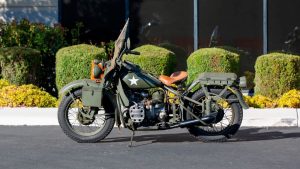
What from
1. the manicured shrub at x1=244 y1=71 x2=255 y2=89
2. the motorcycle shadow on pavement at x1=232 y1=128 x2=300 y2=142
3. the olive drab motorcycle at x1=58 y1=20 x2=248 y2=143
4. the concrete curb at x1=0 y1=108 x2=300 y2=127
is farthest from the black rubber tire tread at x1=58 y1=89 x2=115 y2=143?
the manicured shrub at x1=244 y1=71 x2=255 y2=89

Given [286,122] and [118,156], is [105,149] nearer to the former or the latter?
[118,156]

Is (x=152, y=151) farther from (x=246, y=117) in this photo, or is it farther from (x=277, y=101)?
(x=277, y=101)

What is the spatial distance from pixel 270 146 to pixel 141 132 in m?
2.10

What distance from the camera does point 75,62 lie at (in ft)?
46.0

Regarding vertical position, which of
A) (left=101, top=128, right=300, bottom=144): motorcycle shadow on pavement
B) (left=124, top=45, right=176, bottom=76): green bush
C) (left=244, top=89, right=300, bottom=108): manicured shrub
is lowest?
(left=101, top=128, right=300, bottom=144): motorcycle shadow on pavement

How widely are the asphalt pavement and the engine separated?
32 cm

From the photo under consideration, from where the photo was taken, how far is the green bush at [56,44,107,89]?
13992 millimetres

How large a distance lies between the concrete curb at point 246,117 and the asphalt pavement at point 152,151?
185mm

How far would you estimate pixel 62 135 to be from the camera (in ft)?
36.8

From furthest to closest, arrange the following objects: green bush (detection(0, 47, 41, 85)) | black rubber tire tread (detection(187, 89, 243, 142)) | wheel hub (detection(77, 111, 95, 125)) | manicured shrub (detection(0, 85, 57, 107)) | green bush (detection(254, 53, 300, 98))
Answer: green bush (detection(0, 47, 41, 85))
green bush (detection(254, 53, 300, 98))
manicured shrub (detection(0, 85, 57, 107))
wheel hub (detection(77, 111, 95, 125))
black rubber tire tread (detection(187, 89, 243, 142))

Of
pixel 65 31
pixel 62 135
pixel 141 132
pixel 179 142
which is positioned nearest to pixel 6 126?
pixel 62 135

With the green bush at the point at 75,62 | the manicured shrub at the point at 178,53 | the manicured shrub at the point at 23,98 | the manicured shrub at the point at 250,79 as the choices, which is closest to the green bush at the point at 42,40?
the green bush at the point at 75,62

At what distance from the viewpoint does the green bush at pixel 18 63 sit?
14211 millimetres

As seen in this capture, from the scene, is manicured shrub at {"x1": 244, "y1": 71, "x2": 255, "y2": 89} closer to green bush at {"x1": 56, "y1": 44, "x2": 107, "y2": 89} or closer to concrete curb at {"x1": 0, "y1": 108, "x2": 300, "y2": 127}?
green bush at {"x1": 56, "y1": 44, "x2": 107, "y2": 89}
